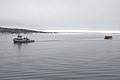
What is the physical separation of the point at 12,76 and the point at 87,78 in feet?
28.3

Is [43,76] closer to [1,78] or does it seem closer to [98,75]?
[1,78]

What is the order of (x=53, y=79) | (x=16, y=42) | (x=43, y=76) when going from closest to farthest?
(x=53, y=79), (x=43, y=76), (x=16, y=42)

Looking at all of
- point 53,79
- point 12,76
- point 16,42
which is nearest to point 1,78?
point 12,76

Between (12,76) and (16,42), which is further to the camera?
(16,42)

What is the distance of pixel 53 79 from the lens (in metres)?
22.7

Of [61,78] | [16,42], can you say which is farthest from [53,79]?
[16,42]

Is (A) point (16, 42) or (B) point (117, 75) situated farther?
(A) point (16, 42)

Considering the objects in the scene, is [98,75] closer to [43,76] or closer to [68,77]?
[68,77]

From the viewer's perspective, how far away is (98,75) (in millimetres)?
24594

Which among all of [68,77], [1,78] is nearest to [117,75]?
[68,77]

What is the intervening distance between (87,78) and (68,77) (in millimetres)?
2115

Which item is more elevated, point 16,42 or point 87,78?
point 16,42

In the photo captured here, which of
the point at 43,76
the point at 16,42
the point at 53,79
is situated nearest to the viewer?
the point at 53,79

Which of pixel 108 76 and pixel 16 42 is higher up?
pixel 16 42
